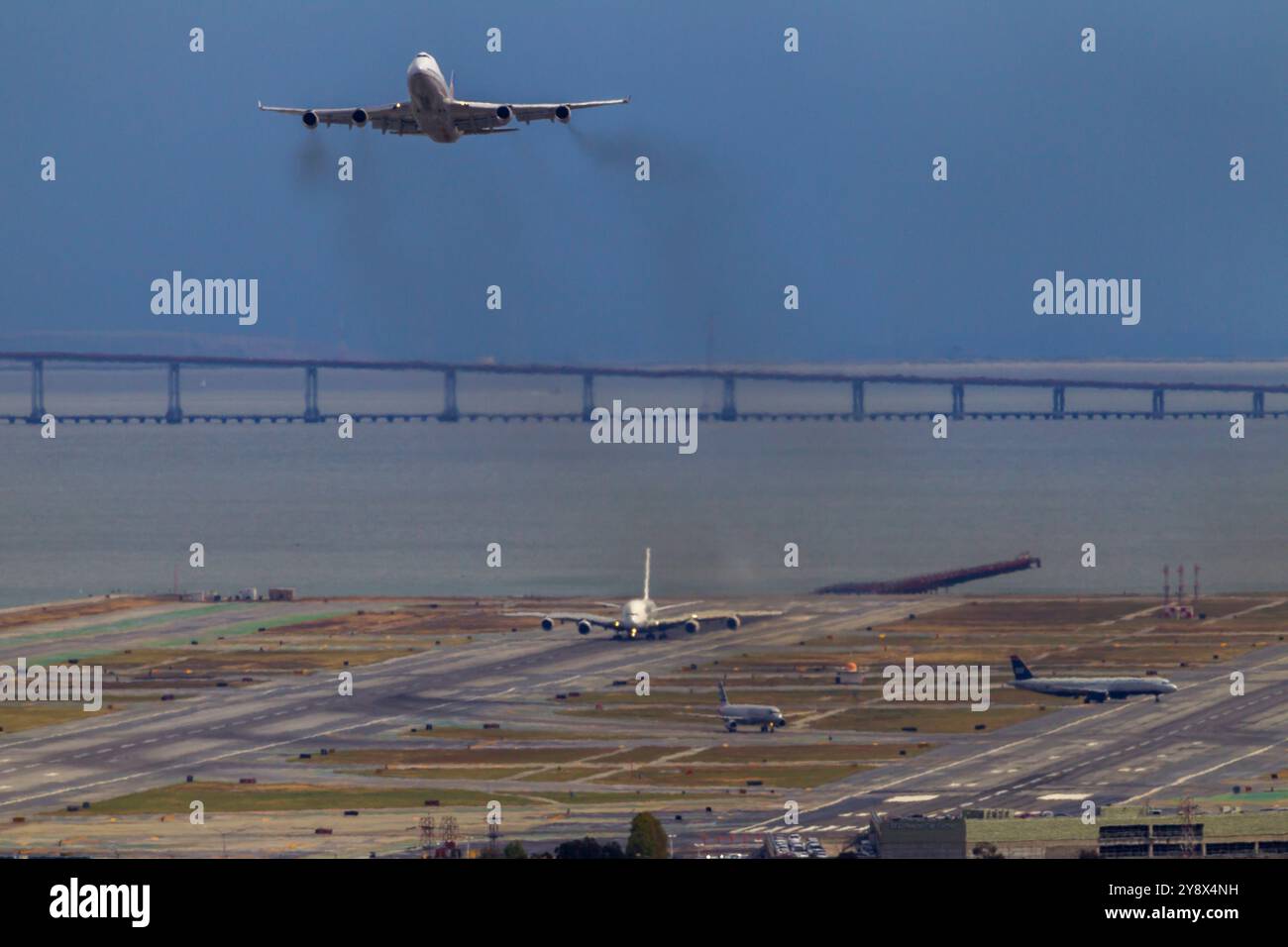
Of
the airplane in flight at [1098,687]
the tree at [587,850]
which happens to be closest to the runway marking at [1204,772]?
the airplane in flight at [1098,687]

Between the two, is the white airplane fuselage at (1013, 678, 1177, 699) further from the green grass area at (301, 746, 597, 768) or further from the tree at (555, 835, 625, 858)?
the tree at (555, 835, 625, 858)

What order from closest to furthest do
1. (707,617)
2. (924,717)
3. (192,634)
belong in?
(924,717) → (707,617) → (192,634)

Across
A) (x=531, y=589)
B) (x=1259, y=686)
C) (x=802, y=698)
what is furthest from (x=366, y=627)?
(x=1259, y=686)

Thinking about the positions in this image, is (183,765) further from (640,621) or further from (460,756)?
(640,621)

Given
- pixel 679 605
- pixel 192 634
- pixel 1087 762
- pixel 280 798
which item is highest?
pixel 679 605

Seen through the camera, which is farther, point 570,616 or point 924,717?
point 570,616

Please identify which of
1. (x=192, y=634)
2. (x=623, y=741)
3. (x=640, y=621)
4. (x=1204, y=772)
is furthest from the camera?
(x=192, y=634)

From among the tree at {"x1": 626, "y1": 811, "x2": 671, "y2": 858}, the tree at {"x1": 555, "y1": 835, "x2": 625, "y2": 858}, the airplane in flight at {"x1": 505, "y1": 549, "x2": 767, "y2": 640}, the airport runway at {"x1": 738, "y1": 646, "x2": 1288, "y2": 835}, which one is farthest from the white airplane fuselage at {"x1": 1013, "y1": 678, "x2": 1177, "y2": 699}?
the tree at {"x1": 555, "y1": 835, "x2": 625, "y2": 858}

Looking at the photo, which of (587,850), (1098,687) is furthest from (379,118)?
(1098,687)
